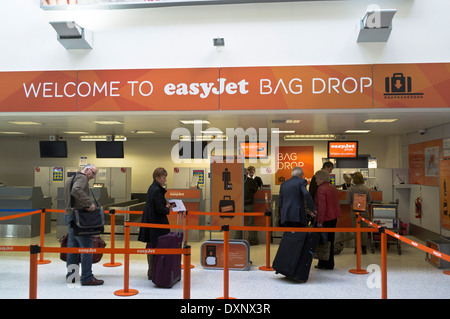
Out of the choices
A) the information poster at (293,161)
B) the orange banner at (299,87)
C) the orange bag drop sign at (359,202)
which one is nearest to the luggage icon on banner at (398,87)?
the orange banner at (299,87)

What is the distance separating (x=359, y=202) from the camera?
23.0ft

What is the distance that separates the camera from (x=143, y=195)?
12383 millimetres

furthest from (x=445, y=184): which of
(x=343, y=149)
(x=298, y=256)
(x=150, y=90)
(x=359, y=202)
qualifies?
(x=150, y=90)

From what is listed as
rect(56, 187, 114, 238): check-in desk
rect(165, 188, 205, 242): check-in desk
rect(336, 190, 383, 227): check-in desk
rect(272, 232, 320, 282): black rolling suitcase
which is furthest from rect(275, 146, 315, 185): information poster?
rect(272, 232, 320, 282): black rolling suitcase

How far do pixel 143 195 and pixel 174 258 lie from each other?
308 inches

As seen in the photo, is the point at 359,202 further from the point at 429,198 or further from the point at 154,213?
the point at 154,213

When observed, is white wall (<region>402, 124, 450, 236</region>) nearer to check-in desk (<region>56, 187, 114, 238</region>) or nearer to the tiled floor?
the tiled floor

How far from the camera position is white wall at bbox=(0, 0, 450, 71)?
552cm

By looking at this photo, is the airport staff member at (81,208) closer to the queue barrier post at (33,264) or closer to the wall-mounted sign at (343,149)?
the queue barrier post at (33,264)

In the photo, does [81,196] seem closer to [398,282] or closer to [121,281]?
[121,281]

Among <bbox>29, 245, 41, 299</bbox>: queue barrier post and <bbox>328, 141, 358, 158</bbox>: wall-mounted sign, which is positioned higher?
<bbox>328, 141, 358, 158</bbox>: wall-mounted sign

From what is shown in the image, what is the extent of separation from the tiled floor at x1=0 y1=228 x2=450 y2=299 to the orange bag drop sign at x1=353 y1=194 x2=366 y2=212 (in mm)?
958

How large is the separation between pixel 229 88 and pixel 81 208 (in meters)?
2.71
